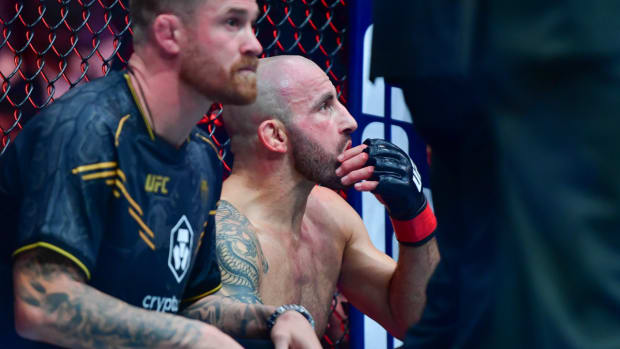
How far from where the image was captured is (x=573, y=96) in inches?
29.1

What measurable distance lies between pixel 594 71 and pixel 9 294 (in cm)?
127

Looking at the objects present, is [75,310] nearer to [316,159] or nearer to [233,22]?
[233,22]

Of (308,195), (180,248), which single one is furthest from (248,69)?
(308,195)

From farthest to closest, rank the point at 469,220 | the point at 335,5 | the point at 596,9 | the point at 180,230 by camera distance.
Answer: the point at 335,5 → the point at 180,230 → the point at 469,220 → the point at 596,9

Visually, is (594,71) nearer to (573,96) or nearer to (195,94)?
(573,96)

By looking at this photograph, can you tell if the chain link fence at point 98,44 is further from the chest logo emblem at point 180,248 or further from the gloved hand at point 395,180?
the chest logo emblem at point 180,248

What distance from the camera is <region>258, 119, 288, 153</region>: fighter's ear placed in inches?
96.3

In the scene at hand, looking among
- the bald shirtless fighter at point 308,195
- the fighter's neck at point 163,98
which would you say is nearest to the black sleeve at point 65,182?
the fighter's neck at point 163,98

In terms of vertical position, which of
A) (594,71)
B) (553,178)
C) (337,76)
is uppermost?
(594,71)

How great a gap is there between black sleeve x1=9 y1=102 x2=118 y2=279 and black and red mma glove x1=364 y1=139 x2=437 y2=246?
3.16 feet

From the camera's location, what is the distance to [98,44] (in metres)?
2.60

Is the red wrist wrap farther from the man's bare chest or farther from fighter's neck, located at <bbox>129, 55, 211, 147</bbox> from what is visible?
fighter's neck, located at <bbox>129, 55, 211, 147</bbox>

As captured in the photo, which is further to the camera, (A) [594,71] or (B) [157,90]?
(B) [157,90]

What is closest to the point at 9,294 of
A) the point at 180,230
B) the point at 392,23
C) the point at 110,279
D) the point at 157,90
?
the point at 110,279
